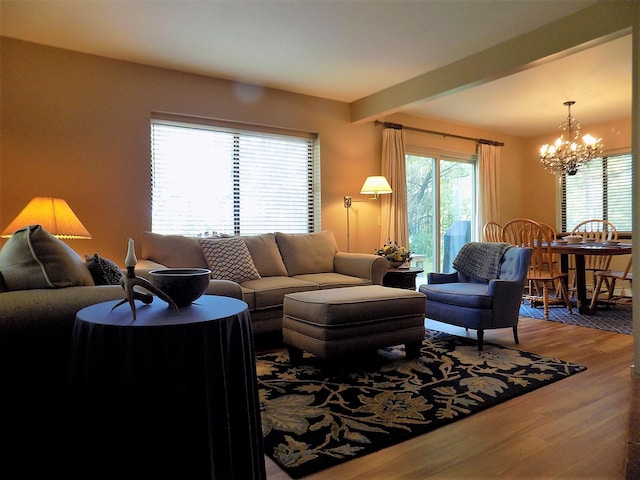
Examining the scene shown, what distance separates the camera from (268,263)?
154 inches

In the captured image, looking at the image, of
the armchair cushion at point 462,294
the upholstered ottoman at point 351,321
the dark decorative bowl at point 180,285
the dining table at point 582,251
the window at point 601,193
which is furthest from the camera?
the window at point 601,193

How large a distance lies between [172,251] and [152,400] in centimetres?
252

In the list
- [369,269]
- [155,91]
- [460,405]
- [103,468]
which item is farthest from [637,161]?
[155,91]

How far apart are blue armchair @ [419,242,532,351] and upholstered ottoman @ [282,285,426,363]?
525 millimetres

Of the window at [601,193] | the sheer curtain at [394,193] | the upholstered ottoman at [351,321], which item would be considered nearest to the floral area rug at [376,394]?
the upholstered ottoman at [351,321]

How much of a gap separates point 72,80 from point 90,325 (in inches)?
120

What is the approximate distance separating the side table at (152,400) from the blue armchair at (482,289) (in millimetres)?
2446

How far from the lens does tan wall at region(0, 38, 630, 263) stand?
10.7 ft

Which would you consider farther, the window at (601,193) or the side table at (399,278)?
the window at (601,193)

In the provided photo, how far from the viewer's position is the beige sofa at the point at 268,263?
3.28 meters

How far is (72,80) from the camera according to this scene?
3451 mm

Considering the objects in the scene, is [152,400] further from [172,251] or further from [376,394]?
[172,251]

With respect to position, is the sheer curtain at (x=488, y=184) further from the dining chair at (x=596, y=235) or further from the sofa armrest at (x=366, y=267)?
the sofa armrest at (x=366, y=267)

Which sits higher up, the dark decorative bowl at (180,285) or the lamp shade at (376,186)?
the lamp shade at (376,186)
